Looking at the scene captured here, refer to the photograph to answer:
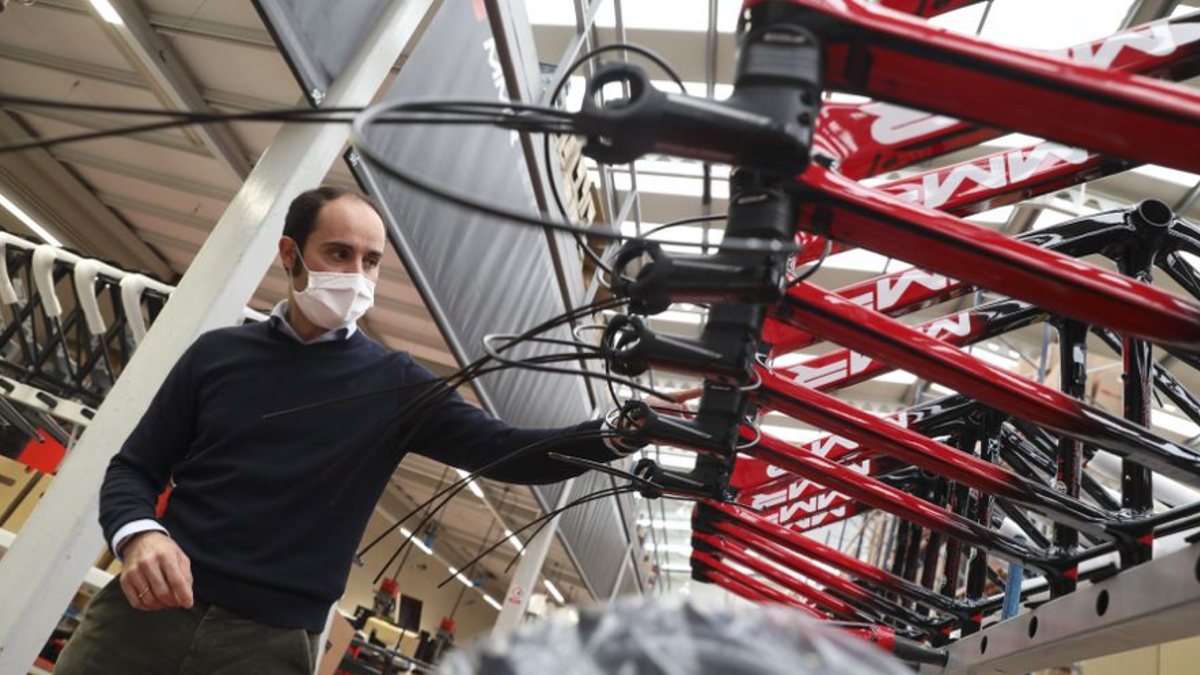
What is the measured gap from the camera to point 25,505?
3178 millimetres

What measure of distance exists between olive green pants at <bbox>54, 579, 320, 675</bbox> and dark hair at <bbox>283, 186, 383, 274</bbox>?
618 mm

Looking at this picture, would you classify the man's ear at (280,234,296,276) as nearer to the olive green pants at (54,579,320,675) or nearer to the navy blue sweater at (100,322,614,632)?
the navy blue sweater at (100,322,614,632)

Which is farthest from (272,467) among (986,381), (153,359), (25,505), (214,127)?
(214,127)

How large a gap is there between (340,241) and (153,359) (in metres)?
0.66

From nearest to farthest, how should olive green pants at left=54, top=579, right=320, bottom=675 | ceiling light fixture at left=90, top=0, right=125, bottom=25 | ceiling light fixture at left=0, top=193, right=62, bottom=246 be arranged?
olive green pants at left=54, top=579, right=320, bottom=675
ceiling light fixture at left=90, top=0, right=125, bottom=25
ceiling light fixture at left=0, top=193, right=62, bottom=246

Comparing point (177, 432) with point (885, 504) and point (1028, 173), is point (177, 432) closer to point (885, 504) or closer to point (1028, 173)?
point (885, 504)

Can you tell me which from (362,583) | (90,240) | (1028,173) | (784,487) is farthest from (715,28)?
(362,583)

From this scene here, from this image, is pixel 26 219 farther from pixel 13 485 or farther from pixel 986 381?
pixel 986 381

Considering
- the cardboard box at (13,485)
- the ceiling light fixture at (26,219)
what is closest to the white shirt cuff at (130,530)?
the cardboard box at (13,485)

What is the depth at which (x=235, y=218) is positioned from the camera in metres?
1.98

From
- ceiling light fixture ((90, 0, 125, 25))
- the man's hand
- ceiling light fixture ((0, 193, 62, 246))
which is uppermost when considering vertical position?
ceiling light fixture ((90, 0, 125, 25))

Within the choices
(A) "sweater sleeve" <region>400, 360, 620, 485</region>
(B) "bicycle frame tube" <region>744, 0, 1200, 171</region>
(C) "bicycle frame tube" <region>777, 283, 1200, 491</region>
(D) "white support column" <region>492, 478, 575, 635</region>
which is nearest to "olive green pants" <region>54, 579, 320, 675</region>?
(A) "sweater sleeve" <region>400, 360, 620, 485</region>

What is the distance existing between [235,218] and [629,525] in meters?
8.50

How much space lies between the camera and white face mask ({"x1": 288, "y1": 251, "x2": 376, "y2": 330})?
146 centimetres
